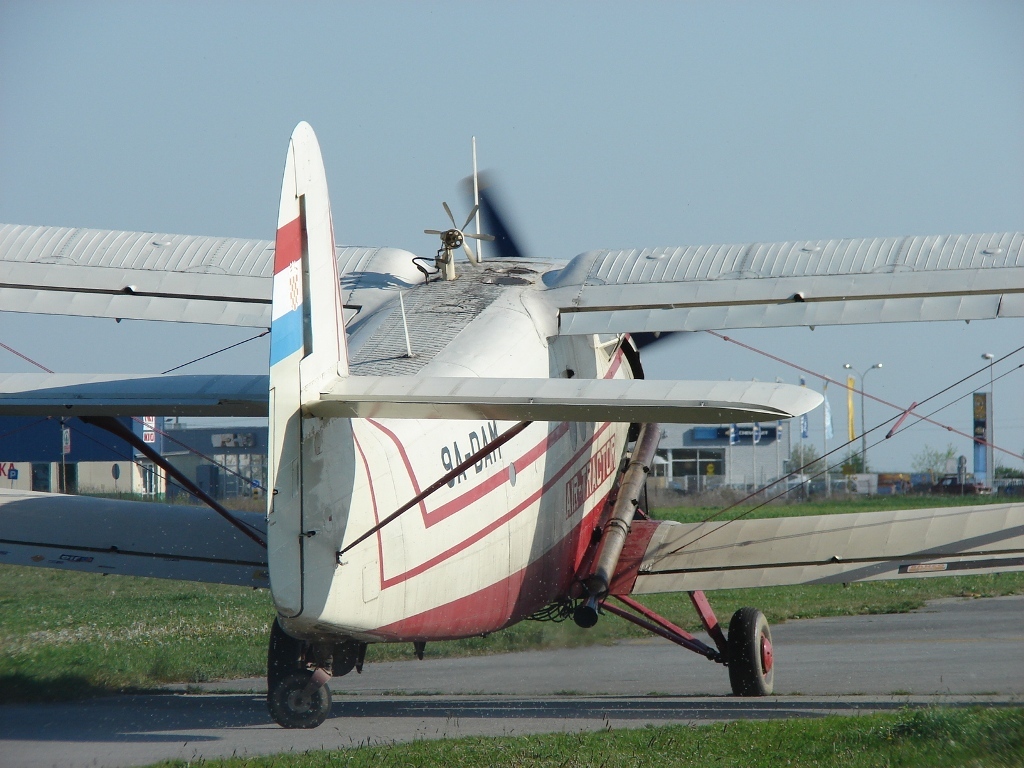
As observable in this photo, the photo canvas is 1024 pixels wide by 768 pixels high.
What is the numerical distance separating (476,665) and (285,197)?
8359 mm

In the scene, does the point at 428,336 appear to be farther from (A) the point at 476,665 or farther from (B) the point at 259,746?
(A) the point at 476,665

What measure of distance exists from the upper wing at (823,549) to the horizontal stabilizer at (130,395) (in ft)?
16.8

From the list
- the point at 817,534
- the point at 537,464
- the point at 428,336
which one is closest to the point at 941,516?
the point at 817,534

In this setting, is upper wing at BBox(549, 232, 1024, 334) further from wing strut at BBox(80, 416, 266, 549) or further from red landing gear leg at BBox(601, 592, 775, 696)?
wing strut at BBox(80, 416, 266, 549)

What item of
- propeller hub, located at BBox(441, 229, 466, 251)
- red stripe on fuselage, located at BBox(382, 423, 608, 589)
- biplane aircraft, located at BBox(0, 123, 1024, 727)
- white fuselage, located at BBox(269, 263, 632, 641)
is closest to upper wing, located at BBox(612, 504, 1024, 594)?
biplane aircraft, located at BBox(0, 123, 1024, 727)

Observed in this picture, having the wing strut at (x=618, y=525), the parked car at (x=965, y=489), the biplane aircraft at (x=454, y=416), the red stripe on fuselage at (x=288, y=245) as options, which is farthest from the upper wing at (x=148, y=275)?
the parked car at (x=965, y=489)

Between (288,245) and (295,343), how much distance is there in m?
0.62

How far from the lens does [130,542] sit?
32.3 feet

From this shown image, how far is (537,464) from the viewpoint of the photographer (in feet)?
29.8

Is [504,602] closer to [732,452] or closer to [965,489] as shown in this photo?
[965,489]

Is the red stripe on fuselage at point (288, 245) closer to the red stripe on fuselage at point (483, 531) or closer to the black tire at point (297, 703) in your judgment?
the red stripe on fuselage at point (483, 531)

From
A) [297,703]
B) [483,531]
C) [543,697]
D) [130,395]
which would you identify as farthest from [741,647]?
[130,395]

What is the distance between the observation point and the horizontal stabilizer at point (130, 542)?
973cm

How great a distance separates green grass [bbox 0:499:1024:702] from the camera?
11.5 metres
